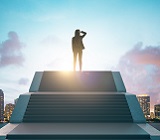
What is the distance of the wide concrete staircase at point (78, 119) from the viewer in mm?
9523

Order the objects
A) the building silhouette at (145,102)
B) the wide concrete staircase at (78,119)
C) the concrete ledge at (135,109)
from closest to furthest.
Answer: the wide concrete staircase at (78,119)
the concrete ledge at (135,109)
the building silhouette at (145,102)

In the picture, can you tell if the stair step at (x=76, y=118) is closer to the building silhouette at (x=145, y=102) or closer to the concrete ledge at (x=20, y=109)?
the concrete ledge at (x=20, y=109)

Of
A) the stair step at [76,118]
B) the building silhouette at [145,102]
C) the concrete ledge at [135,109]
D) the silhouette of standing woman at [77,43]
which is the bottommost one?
the building silhouette at [145,102]

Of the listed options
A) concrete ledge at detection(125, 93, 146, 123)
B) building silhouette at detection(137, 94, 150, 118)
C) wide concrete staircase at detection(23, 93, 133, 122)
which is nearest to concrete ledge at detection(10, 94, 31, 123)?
wide concrete staircase at detection(23, 93, 133, 122)

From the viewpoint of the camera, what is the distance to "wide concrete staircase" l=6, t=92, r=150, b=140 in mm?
9523

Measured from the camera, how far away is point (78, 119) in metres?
12.7

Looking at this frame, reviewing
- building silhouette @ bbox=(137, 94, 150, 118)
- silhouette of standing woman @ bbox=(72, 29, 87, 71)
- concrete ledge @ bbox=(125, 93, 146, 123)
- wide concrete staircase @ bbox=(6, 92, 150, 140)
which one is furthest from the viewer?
building silhouette @ bbox=(137, 94, 150, 118)

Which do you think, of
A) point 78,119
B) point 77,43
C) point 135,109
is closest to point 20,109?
point 78,119

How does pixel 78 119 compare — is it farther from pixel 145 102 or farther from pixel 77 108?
pixel 145 102

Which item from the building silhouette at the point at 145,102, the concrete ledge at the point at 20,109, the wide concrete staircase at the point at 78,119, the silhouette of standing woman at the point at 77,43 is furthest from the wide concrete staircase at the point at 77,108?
the building silhouette at the point at 145,102

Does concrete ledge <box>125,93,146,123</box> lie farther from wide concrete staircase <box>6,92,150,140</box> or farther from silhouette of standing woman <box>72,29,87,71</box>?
silhouette of standing woman <box>72,29,87,71</box>

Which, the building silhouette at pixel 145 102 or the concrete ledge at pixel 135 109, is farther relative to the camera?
the building silhouette at pixel 145 102

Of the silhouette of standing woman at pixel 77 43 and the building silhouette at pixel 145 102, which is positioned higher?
the silhouette of standing woman at pixel 77 43

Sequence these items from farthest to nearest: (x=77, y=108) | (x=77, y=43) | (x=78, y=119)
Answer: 1. (x=77, y=43)
2. (x=77, y=108)
3. (x=78, y=119)
